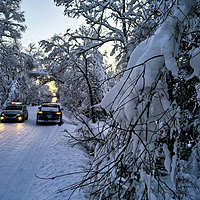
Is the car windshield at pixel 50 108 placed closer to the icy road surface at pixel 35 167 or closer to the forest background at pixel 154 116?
the icy road surface at pixel 35 167

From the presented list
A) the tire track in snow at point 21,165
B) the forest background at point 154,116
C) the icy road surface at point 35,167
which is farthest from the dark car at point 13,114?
the forest background at point 154,116

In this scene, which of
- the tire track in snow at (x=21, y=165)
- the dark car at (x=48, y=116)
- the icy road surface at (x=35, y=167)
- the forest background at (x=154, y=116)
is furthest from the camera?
the dark car at (x=48, y=116)

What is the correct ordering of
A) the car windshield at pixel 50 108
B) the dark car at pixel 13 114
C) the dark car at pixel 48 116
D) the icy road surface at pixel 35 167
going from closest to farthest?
the icy road surface at pixel 35 167
the dark car at pixel 13 114
the dark car at pixel 48 116
the car windshield at pixel 50 108

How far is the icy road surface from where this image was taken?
3.77 m

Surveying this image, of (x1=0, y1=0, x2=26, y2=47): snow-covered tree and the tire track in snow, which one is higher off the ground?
(x1=0, y1=0, x2=26, y2=47): snow-covered tree

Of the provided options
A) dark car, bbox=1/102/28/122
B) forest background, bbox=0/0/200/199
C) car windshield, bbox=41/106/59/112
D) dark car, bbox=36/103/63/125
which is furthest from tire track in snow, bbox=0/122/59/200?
dark car, bbox=1/102/28/122

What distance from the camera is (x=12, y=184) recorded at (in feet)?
13.6

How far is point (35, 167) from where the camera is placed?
521 centimetres

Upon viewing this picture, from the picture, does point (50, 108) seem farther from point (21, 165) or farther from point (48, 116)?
point (21, 165)

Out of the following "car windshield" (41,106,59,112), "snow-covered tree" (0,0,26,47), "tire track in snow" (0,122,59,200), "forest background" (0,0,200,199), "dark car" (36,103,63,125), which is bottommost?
"tire track in snow" (0,122,59,200)

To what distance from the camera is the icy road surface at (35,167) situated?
377cm

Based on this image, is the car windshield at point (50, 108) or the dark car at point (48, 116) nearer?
the dark car at point (48, 116)

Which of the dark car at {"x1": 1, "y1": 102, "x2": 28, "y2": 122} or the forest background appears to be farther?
the dark car at {"x1": 1, "y1": 102, "x2": 28, "y2": 122}

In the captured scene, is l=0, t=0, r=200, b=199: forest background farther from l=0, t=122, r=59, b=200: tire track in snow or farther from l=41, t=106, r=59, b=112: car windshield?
l=41, t=106, r=59, b=112: car windshield
